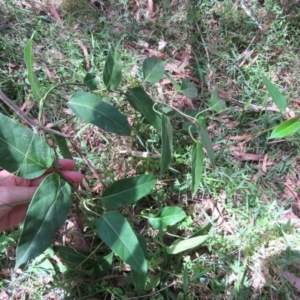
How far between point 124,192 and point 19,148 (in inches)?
14.1

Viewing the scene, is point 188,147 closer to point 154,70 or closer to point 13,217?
point 154,70

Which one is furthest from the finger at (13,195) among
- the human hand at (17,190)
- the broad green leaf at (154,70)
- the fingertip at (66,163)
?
the broad green leaf at (154,70)

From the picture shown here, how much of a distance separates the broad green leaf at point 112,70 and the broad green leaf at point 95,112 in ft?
0.35

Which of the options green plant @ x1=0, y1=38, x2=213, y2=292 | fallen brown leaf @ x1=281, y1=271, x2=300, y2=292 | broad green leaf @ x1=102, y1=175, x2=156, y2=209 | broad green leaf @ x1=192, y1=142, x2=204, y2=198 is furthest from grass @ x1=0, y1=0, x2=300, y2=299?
broad green leaf @ x1=192, y1=142, x2=204, y2=198

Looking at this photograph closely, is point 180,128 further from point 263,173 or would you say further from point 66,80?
point 66,80

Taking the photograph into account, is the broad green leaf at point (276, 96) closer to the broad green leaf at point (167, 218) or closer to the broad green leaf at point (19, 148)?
the broad green leaf at point (167, 218)

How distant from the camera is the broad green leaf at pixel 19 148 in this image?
0.84 meters

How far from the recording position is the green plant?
843 mm

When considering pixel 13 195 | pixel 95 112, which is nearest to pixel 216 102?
pixel 95 112

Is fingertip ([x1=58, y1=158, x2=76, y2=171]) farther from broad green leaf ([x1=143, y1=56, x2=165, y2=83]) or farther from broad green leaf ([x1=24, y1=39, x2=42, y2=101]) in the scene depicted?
broad green leaf ([x1=143, y1=56, x2=165, y2=83])

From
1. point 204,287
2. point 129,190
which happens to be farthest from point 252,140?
point 129,190

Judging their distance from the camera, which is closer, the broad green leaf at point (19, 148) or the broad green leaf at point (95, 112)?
the broad green leaf at point (19, 148)

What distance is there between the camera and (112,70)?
111cm

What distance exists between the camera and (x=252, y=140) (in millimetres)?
1673
